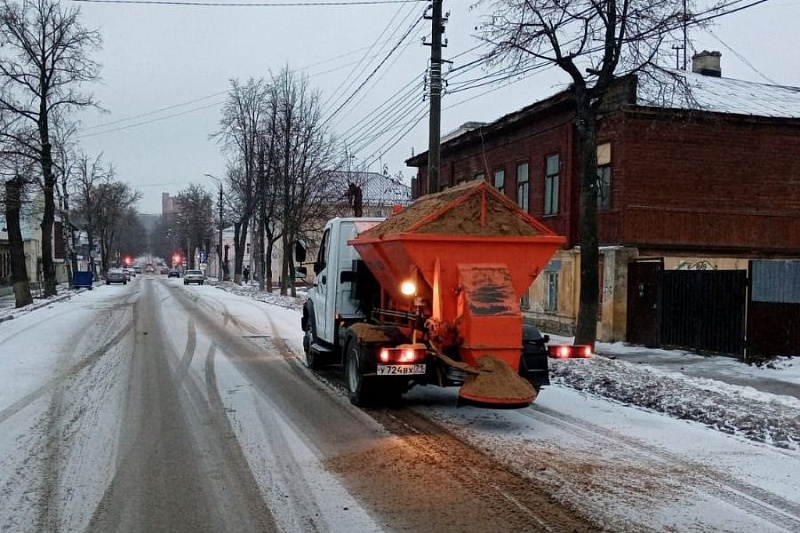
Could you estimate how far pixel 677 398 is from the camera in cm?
1007

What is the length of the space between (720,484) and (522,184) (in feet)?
63.3

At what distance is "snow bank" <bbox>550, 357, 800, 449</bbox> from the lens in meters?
8.55

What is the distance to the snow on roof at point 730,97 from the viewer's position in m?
18.3

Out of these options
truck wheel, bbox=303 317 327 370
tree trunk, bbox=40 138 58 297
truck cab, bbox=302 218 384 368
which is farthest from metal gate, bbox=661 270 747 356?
tree trunk, bbox=40 138 58 297

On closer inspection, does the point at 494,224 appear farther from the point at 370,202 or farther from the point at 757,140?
the point at 370,202

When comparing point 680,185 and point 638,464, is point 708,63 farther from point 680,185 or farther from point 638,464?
point 638,464

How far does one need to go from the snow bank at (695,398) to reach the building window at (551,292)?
9139 millimetres

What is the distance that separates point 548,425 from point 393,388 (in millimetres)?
1955

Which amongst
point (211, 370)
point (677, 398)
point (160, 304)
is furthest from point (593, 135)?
point (160, 304)

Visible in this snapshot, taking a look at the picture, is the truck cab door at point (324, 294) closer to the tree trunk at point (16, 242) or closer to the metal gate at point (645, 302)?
the metal gate at point (645, 302)

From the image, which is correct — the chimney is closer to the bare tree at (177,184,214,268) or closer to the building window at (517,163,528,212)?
the building window at (517,163,528,212)

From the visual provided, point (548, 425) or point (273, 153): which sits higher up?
point (273, 153)

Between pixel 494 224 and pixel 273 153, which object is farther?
pixel 273 153

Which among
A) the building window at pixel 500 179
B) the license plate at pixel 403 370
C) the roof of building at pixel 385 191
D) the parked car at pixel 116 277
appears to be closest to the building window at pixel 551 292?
the building window at pixel 500 179
